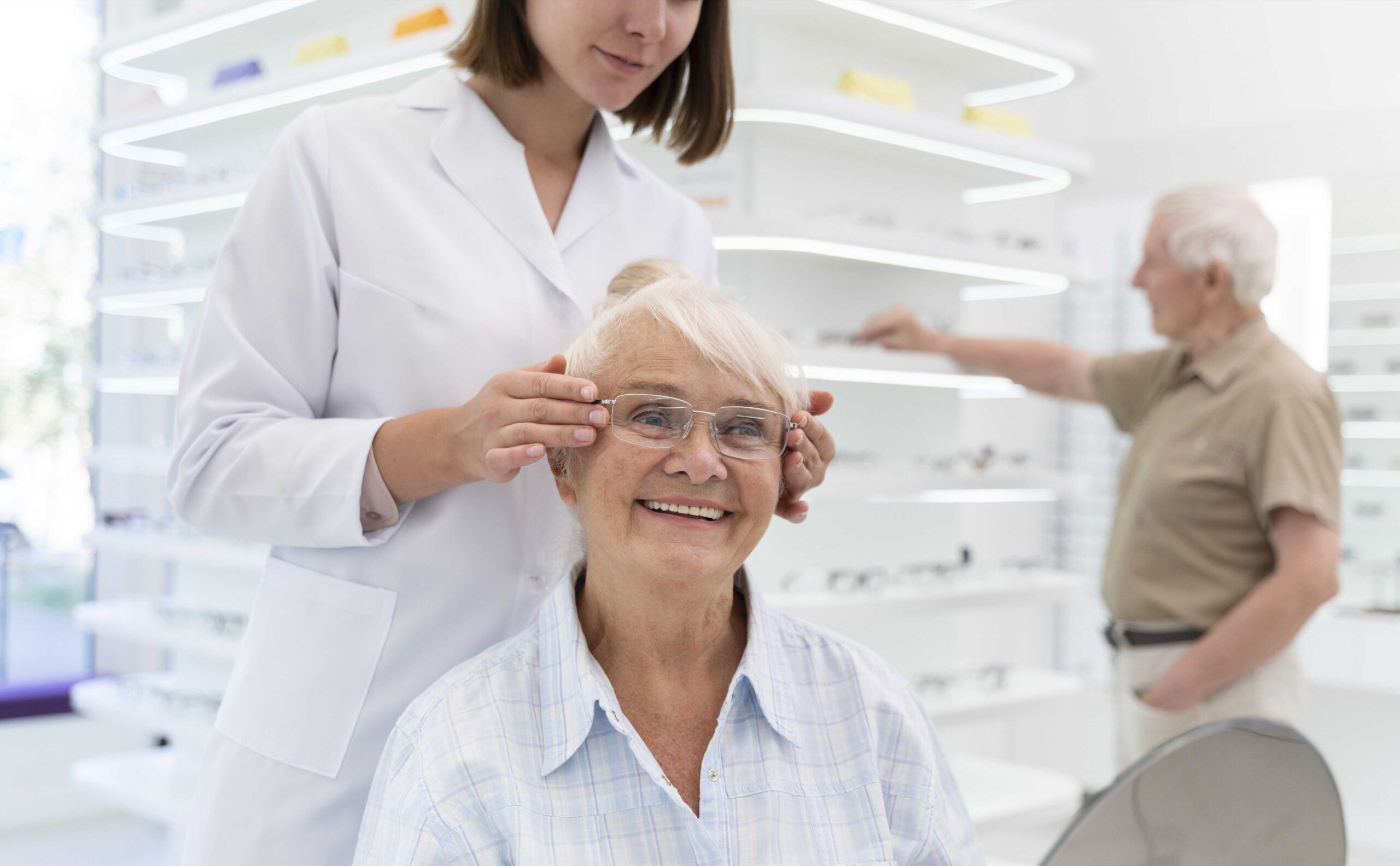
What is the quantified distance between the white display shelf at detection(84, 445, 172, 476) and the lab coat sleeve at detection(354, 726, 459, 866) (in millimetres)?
2315

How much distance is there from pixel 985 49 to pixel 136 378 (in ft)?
8.58

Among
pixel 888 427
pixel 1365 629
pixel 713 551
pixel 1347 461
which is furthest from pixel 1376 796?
pixel 713 551

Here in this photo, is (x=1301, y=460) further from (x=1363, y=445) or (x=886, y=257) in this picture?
(x=1363, y=445)

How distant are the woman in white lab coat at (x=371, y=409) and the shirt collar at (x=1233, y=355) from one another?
165 centimetres

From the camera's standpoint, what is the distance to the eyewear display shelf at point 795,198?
9.04ft

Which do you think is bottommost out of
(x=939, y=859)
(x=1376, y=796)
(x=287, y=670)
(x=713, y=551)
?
(x=1376, y=796)

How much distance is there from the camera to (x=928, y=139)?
112 inches

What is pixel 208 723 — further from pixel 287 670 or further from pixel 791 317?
pixel 287 670

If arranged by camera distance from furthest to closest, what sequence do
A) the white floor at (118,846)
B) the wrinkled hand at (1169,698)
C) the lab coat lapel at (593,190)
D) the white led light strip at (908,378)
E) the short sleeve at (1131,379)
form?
the white floor at (118,846)
the short sleeve at (1131,379)
the white led light strip at (908,378)
the wrinkled hand at (1169,698)
the lab coat lapel at (593,190)

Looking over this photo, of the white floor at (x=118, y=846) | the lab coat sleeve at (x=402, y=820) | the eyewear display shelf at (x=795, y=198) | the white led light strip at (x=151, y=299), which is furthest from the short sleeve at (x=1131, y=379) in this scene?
the white led light strip at (x=151, y=299)

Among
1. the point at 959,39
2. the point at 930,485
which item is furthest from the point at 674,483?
the point at 959,39

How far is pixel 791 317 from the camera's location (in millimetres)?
2914

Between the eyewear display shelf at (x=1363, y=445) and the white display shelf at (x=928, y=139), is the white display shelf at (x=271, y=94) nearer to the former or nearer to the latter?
the white display shelf at (x=928, y=139)

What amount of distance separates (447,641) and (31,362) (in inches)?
175
